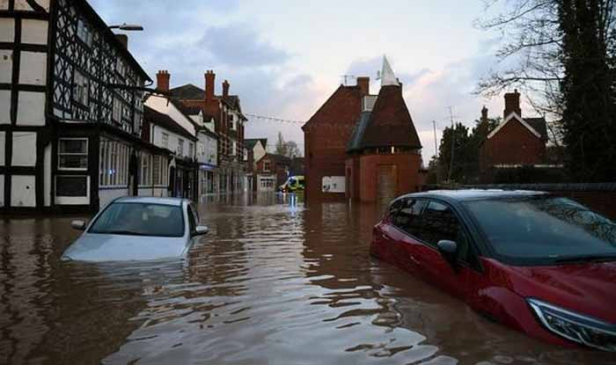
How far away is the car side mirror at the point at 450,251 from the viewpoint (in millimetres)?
5125

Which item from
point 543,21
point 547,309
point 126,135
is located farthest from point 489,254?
point 126,135

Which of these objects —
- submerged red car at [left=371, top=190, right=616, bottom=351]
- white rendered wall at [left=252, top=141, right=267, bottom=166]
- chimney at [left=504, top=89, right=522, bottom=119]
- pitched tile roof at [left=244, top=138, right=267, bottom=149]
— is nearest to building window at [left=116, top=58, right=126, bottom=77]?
submerged red car at [left=371, top=190, right=616, bottom=351]

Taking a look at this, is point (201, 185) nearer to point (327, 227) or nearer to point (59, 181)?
point (59, 181)

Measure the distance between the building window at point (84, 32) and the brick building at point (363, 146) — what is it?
19602mm

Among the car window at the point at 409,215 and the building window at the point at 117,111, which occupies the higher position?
the building window at the point at 117,111

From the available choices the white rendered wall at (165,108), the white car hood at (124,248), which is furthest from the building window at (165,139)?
the white car hood at (124,248)

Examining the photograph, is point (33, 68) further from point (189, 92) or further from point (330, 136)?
point (189, 92)

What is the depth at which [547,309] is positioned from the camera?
385 centimetres

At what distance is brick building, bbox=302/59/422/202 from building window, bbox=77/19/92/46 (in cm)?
1960

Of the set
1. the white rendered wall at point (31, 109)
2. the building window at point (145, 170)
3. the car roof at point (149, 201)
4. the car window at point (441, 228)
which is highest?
the white rendered wall at point (31, 109)

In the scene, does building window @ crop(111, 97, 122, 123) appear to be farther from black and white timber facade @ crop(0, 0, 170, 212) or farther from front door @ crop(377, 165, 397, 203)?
front door @ crop(377, 165, 397, 203)

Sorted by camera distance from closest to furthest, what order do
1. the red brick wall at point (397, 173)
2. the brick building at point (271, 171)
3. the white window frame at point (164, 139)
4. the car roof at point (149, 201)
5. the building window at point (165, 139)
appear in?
1. the car roof at point (149, 201)
2. the white window frame at point (164, 139)
3. the building window at point (165, 139)
4. the red brick wall at point (397, 173)
5. the brick building at point (271, 171)

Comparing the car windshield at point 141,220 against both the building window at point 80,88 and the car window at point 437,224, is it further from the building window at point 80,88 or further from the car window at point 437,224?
the building window at point 80,88

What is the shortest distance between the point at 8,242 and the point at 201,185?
35.8m
